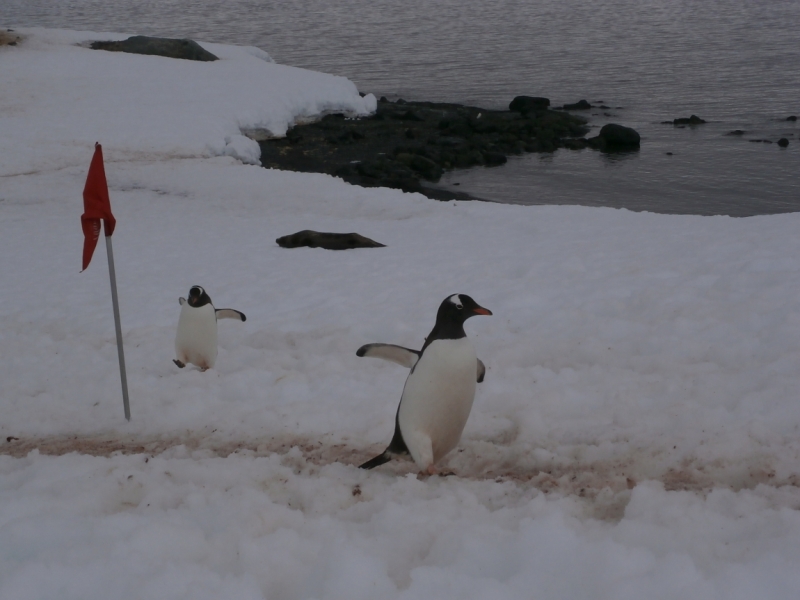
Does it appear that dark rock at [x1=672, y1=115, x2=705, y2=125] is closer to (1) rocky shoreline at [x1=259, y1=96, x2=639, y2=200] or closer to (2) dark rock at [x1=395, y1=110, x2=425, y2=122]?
(1) rocky shoreline at [x1=259, y1=96, x2=639, y2=200]

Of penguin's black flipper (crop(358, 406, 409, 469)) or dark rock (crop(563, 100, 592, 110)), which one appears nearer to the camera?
penguin's black flipper (crop(358, 406, 409, 469))

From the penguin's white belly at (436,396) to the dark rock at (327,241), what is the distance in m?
8.59

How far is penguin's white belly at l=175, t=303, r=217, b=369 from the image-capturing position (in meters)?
7.20

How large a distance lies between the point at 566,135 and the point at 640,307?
27.6 m

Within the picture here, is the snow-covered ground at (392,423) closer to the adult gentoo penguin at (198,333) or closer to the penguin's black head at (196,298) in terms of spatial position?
the adult gentoo penguin at (198,333)

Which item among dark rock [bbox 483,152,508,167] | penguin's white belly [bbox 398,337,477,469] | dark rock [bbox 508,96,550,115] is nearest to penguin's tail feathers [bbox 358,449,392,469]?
penguin's white belly [bbox 398,337,477,469]

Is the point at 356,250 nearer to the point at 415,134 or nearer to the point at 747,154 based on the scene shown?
the point at 415,134

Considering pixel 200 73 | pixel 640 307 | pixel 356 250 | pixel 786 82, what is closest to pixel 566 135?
pixel 200 73

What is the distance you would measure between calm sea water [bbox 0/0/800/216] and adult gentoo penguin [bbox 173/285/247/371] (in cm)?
1904

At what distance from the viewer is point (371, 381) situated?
21.2 ft

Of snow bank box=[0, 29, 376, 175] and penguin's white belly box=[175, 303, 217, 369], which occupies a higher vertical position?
snow bank box=[0, 29, 376, 175]

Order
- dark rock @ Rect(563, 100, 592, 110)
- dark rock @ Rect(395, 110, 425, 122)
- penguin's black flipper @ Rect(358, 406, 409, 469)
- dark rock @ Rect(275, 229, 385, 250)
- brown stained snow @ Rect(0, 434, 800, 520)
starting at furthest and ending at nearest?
dark rock @ Rect(563, 100, 592, 110), dark rock @ Rect(395, 110, 425, 122), dark rock @ Rect(275, 229, 385, 250), penguin's black flipper @ Rect(358, 406, 409, 469), brown stained snow @ Rect(0, 434, 800, 520)

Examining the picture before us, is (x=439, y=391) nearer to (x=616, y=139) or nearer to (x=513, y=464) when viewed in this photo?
(x=513, y=464)

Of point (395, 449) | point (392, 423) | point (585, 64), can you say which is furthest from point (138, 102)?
point (585, 64)
